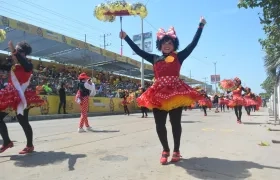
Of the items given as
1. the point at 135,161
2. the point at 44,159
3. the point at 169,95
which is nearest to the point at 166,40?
the point at 169,95

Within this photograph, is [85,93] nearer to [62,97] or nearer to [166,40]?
[166,40]

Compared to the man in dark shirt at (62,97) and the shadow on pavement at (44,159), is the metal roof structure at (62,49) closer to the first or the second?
the man in dark shirt at (62,97)

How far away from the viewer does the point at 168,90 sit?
214 inches

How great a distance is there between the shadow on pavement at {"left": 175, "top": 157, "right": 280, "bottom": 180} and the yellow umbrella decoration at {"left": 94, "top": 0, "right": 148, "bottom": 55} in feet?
12.9

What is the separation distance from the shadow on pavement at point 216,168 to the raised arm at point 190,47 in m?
1.62

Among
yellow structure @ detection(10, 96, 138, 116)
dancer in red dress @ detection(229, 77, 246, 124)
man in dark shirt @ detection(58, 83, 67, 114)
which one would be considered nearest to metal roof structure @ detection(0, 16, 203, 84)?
man in dark shirt @ detection(58, 83, 67, 114)

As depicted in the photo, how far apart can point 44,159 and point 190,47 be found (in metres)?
2.95

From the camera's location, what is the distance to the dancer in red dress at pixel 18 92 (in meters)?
5.94

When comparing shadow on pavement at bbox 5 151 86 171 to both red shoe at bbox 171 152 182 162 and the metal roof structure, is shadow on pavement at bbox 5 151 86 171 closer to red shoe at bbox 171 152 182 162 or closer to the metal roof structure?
red shoe at bbox 171 152 182 162

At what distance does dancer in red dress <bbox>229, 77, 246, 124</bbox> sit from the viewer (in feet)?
47.3

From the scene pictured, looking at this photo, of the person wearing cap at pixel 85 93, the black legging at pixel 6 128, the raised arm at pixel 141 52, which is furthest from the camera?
the person wearing cap at pixel 85 93

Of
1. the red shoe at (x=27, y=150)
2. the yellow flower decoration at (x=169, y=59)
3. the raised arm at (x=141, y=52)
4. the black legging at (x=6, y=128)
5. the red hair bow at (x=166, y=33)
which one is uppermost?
the red hair bow at (x=166, y=33)

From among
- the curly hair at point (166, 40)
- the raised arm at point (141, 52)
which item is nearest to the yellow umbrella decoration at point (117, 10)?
the raised arm at point (141, 52)

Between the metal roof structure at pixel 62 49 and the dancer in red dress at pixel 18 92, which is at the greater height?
the metal roof structure at pixel 62 49
